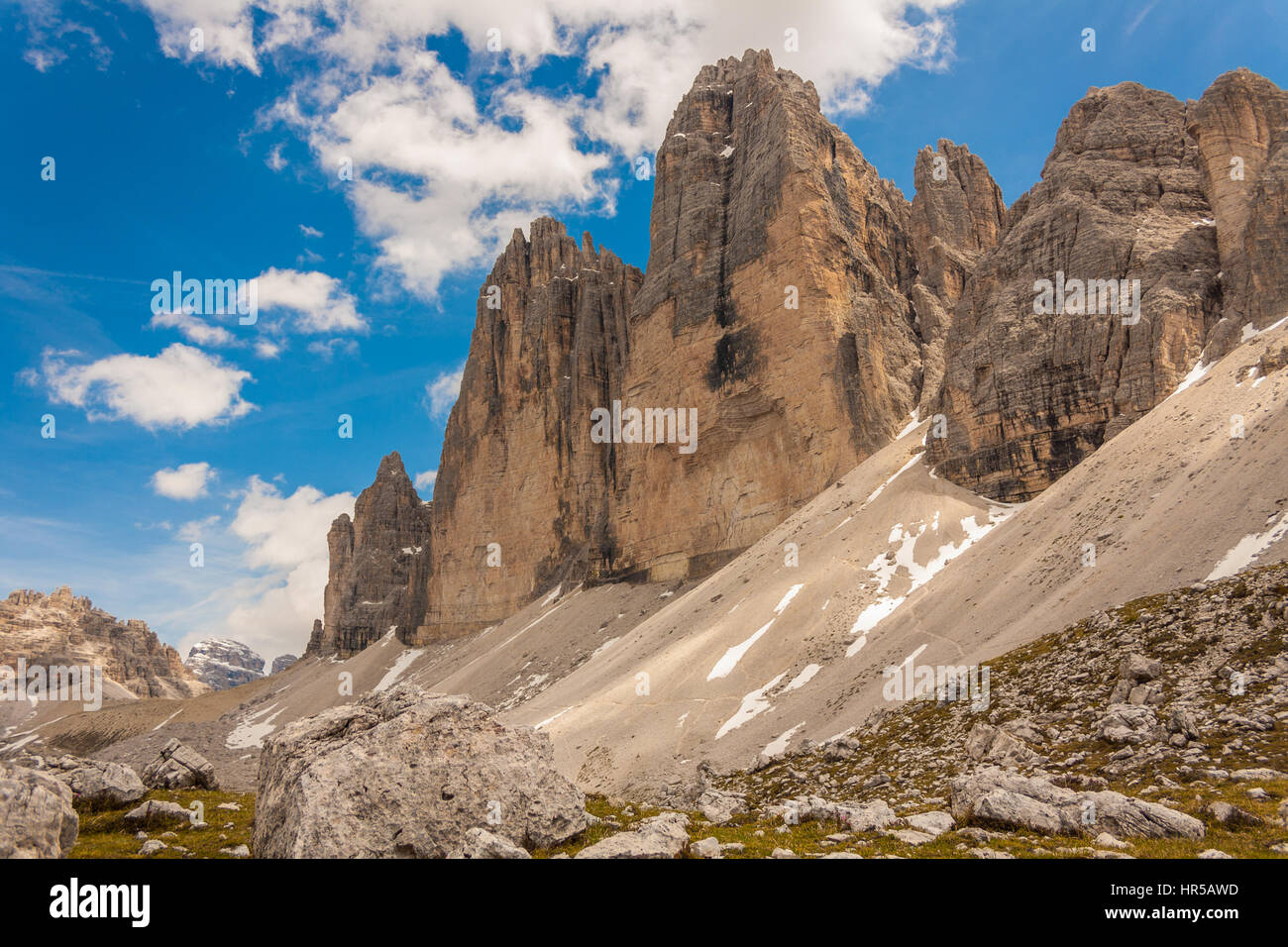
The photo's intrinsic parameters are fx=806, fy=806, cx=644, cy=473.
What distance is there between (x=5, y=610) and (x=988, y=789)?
7652 inches

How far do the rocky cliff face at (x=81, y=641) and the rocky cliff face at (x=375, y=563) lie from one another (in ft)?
162

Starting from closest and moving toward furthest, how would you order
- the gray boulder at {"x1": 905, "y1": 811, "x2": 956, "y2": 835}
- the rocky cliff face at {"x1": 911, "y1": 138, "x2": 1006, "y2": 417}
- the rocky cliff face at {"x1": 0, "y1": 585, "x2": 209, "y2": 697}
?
1. the gray boulder at {"x1": 905, "y1": 811, "x2": 956, "y2": 835}
2. the rocky cliff face at {"x1": 911, "y1": 138, "x2": 1006, "y2": 417}
3. the rocky cliff face at {"x1": 0, "y1": 585, "x2": 209, "y2": 697}

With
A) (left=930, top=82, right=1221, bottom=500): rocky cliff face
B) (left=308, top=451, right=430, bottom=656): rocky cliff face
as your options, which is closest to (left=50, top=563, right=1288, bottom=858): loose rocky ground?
(left=930, top=82, right=1221, bottom=500): rocky cliff face

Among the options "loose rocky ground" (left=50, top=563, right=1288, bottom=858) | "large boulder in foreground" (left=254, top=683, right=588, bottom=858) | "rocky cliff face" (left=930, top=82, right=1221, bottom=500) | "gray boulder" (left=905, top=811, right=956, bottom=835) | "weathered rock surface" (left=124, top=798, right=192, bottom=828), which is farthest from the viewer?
"rocky cliff face" (left=930, top=82, right=1221, bottom=500)

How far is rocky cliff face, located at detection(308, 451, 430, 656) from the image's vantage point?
12631 centimetres

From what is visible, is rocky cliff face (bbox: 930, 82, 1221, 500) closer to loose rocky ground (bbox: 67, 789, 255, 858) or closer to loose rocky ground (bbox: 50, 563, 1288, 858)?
loose rocky ground (bbox: 50, 563, 1288, 858)

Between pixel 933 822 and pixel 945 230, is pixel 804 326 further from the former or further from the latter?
pixel 933 822

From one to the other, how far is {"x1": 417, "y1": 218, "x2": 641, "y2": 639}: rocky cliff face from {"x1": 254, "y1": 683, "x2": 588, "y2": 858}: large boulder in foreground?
74772 millimetres

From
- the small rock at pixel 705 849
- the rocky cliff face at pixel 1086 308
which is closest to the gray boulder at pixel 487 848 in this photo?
the small rock at pixel 705 849

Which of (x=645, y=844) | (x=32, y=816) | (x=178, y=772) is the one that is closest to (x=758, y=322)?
(x=178, y=772)

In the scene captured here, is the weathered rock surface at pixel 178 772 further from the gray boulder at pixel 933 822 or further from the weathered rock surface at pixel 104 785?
the gray boulder at pixel 933 822

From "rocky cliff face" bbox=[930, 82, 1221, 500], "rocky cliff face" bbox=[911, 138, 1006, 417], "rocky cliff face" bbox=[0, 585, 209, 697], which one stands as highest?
"rocky cliff face" bbox=[911, 138, 1006, 417]

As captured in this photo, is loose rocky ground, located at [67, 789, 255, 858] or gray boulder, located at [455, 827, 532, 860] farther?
loose rocky ground, located at [67, 789, 255, 858]
